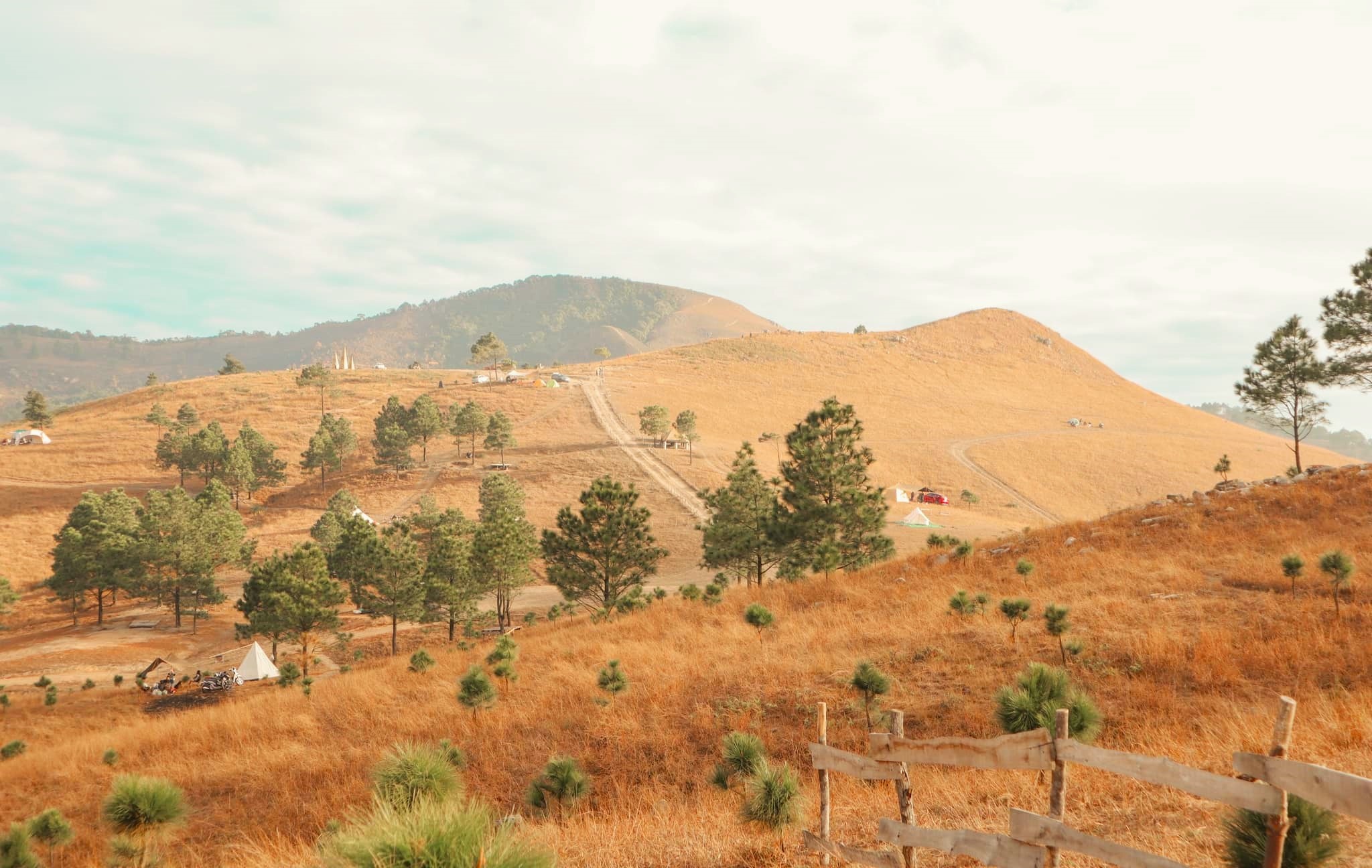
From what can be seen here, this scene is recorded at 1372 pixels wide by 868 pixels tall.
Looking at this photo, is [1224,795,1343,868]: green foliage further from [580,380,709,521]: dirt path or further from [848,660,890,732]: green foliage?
[580,380,709,521]: dirt path

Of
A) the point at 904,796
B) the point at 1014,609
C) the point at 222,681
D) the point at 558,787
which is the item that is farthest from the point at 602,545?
the point at 904,796

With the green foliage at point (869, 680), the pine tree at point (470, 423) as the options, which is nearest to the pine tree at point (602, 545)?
the green foliage at point (869, 680)

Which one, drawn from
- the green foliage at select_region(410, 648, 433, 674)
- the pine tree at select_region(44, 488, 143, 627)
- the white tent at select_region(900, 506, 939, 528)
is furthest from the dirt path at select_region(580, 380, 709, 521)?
the pine tree at select_region(44, 488, 143, 627)

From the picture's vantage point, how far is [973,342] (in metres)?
188

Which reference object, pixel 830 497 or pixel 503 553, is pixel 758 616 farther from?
pixel 503 553

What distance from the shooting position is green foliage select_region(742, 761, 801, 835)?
6840mm

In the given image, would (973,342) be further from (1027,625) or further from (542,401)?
(1027,625)

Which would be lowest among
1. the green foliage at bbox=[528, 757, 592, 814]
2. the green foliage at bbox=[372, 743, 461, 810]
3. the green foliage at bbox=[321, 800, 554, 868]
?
the green foliage at bbox=[528, 757, 592, 814]

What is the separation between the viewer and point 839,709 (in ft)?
42.8

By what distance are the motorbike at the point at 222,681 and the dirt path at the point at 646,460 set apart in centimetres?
3596

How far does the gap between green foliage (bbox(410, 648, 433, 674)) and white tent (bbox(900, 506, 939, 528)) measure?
5238 centimetres

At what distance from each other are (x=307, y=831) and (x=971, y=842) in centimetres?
1120

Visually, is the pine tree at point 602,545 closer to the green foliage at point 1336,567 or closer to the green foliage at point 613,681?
the green foliage at point 613,681

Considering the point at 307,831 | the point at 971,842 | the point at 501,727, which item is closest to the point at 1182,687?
the point at 971,842
